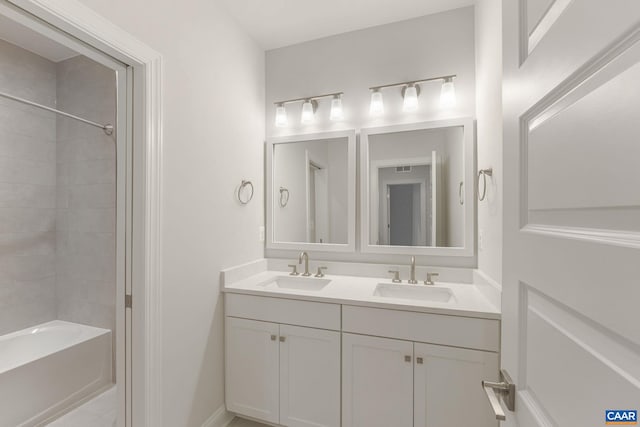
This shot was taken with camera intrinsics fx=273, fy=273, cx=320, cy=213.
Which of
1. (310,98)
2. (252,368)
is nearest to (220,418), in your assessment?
(252,368)

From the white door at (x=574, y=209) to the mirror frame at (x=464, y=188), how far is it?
1273mm

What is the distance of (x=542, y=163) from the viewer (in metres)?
0.54

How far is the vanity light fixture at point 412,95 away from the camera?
1.86 m

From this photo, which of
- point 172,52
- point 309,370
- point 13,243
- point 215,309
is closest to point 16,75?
point 13,243

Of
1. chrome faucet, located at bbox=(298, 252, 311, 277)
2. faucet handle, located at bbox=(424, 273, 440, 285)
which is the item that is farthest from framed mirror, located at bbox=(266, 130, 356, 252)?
faucet handle, located at bbox=(424, 273, 440, 285)

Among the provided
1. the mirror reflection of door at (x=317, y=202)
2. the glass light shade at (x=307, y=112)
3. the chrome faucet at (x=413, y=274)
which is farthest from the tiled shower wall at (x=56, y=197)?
the chrome faucet at (x=413, y=274)

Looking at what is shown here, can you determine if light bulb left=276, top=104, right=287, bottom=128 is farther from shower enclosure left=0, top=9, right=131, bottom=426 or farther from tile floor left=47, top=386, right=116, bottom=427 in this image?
tile floor left=47, top=386, right=116, bottom=427

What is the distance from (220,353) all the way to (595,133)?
1.98 meters

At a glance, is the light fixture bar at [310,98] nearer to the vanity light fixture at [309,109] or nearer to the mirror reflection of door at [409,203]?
the vanity light fixture at [309,109]

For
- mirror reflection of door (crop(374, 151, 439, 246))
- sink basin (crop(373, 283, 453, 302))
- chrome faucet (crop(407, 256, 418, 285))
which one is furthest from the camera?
mirror reflection of door (crop(374, 151, 439, 246))

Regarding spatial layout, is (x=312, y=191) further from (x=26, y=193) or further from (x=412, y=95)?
(x=26, y=193)

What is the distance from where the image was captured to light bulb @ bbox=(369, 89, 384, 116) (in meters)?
2.01

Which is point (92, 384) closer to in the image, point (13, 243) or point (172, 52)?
point (13, 243)

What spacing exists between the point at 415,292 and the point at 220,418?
4.82 feet
